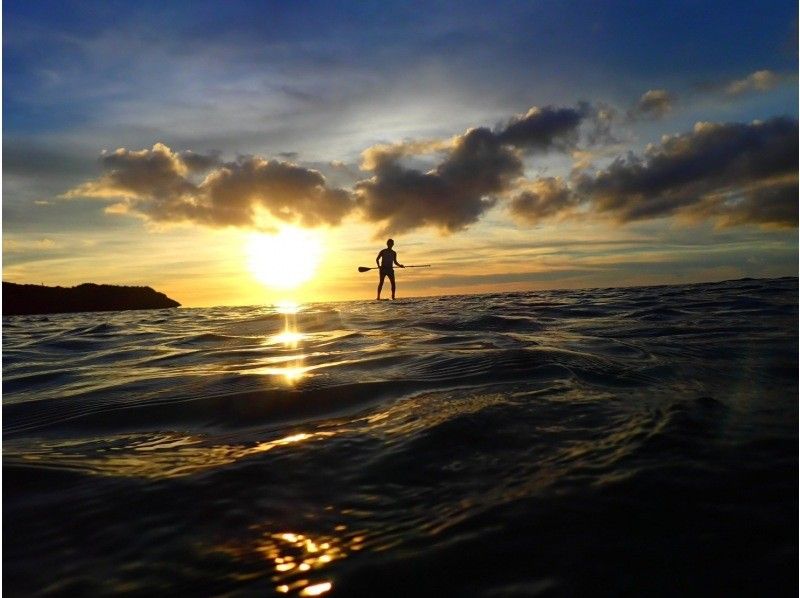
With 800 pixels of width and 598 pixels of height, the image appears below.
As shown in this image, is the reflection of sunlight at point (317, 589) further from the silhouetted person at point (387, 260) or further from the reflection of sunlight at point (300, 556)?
the silhouetted person at point (387, 260)

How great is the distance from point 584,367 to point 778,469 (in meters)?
2.00

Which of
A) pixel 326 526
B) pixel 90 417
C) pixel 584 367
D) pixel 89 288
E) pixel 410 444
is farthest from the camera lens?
pixel 89 288

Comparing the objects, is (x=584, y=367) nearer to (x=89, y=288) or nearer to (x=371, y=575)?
(x=371, y=575)

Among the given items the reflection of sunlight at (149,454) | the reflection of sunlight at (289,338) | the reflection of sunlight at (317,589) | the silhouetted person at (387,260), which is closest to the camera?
the reflection of sunlight at (317,589)

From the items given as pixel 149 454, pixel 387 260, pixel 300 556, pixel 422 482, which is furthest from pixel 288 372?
pixel 387 260

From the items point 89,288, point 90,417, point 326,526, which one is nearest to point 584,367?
point 326,526

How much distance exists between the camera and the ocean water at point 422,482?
4.60ft

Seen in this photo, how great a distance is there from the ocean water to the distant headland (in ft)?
185

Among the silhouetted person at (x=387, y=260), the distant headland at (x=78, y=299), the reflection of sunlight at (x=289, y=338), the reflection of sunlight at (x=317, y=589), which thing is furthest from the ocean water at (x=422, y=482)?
the distant headland at (x=78, y=299)

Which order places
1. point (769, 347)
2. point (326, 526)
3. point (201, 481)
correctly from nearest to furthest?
point (326, 526) → point (201, 481) → point (769, 347)

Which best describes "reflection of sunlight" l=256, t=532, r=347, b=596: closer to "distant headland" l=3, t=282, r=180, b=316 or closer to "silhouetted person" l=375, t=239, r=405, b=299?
"silhouetted person" l=375, t=239, r=405, b=299

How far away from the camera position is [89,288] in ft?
184

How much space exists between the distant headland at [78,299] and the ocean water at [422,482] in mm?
56533

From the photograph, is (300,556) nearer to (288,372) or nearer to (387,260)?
(288,372)
